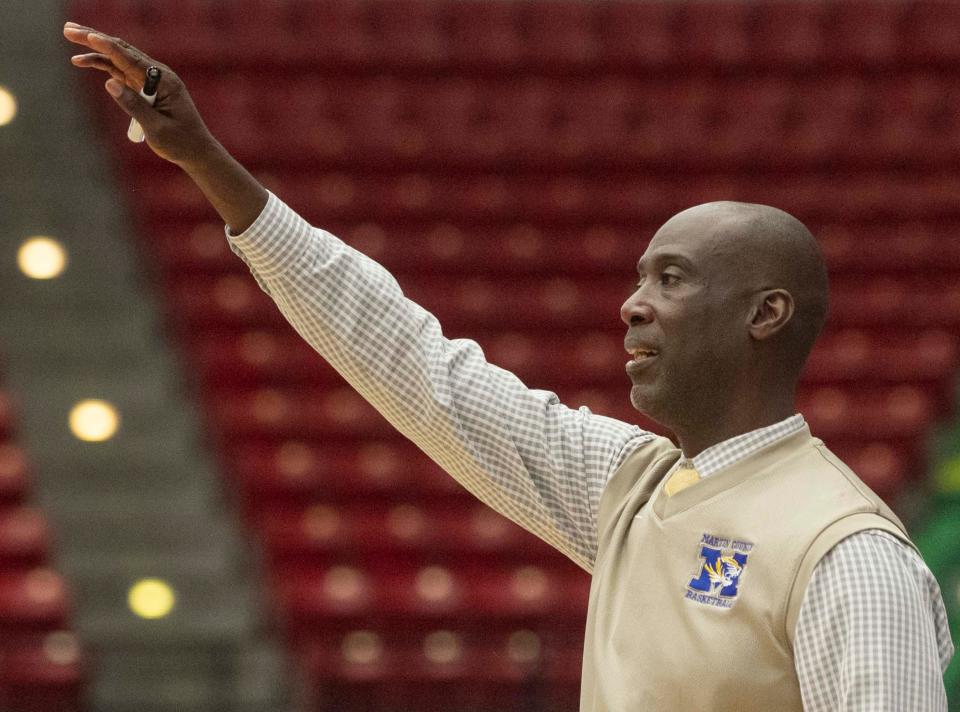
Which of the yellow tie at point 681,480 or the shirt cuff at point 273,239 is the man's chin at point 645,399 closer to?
the yellow tie at point 681,480

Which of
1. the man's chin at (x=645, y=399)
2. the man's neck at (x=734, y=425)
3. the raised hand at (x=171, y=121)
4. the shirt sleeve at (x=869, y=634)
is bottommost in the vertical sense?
the shirt sleeve at (x=869, y=634)

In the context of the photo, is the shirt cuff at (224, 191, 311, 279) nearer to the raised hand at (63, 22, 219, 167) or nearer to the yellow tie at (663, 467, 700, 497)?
the raised hand at (63, 22, 219, 167)

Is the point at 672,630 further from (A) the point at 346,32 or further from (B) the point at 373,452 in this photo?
(A) the point at 346,32

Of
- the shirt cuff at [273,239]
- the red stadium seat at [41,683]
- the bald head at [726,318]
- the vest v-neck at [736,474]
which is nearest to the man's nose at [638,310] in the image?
the bald head at [726,318]

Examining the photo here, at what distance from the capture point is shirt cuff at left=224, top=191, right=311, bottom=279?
0.90 m

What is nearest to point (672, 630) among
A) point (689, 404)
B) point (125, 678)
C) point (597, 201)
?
point (689, 404)

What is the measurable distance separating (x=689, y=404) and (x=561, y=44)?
3.02m

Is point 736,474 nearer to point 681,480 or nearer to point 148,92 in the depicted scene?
point 681,480

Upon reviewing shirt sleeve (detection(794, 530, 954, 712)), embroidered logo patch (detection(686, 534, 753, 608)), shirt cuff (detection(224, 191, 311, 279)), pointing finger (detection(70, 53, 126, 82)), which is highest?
pointing finger (detection(70, 53, 126, 82))

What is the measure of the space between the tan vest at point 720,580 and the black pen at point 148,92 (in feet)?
1.26

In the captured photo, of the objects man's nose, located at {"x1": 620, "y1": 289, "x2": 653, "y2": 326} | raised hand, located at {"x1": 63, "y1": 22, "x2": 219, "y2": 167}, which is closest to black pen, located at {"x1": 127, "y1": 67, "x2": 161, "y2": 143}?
raised hand, located at {"x1": 63, "y1": 22, "x2": 219, "y2": 167}

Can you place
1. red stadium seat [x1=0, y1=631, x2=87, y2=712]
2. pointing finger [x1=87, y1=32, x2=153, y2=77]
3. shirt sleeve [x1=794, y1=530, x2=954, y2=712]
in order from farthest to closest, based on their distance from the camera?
1. red stadium seat [x1=0, y1=631, x2=87, y2=712]
2. pointing finger [x1=87, y1=32, x2=153, y2=77]
3. shirt sleeve [x1=794, y1=530, x2=954, y2=712]

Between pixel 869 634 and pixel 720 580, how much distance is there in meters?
0.10

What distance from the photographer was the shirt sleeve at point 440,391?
3.01 feet
